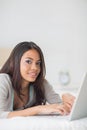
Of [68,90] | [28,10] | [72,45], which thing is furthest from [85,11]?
[68,90]

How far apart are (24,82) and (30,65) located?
13 cm

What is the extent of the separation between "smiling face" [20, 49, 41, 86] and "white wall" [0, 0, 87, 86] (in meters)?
1.50

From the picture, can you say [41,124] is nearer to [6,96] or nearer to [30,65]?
[6,96]

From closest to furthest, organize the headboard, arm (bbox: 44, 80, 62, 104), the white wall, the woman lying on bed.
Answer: the woman lying on bed < arm (bbox: 44, 80, 62, 104) < the headboard < the white wall

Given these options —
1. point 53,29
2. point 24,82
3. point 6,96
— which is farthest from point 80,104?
point 53,29

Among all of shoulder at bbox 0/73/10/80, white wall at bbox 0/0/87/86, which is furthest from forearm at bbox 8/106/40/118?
white wall at bbox 0/0/87/86

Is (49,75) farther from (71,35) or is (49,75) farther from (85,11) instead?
(85,11)

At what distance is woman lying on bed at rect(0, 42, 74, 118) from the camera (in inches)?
57.6

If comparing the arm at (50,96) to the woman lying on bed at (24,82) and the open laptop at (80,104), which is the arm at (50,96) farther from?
the open laptop at (80,104)

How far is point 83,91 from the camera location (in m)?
1.05

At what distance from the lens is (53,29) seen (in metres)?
3.10

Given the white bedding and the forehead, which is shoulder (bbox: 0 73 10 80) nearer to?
the forehead

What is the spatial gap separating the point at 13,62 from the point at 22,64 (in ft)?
0.18

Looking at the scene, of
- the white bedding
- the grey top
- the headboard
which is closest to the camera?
the white bedding
